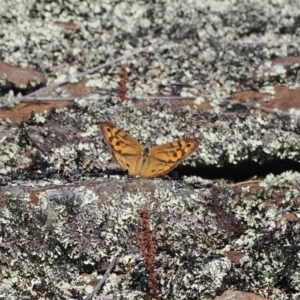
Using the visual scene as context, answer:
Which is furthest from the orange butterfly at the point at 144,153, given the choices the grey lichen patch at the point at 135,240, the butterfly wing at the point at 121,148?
the grey lichen patch at the point at 135,240

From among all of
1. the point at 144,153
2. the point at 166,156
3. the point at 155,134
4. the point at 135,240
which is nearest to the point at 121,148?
the point at 144,153

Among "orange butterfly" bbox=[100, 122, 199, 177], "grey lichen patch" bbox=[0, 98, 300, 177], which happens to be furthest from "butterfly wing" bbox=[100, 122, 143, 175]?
"grey lichen patch" bbox=[0, 98, 300, 177]

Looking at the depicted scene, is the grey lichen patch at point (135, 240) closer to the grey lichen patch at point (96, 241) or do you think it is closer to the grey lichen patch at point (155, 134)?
the grey lichen patch at point (96, 241)

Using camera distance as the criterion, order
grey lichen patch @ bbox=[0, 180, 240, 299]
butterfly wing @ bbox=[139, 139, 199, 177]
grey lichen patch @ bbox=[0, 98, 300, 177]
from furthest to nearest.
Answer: grey lichen patch @ bbox=[0, 98, 300, 177] → butterfly wing @ bbox=[139, 139, 199, 177] → grey lichen patch @ bbox=[0, 180, 240, 299]

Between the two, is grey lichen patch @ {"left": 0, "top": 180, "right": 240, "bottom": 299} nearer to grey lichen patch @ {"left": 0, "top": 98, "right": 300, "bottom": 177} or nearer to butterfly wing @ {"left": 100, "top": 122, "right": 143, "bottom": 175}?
butterfly wing @ {"left": 100, "top": 122, "right": 143, "bottom": 175}

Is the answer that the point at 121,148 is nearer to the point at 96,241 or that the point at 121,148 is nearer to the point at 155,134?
the point at 155,134

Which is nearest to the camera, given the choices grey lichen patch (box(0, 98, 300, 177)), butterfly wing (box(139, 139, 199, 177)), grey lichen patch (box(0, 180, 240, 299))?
grey lichen patch (box(0, 180, 240, 299))
